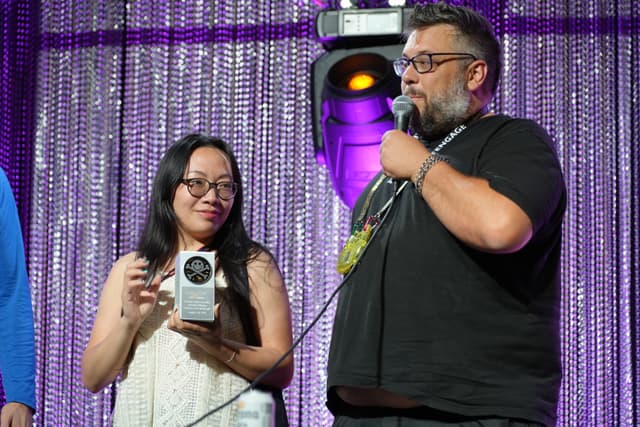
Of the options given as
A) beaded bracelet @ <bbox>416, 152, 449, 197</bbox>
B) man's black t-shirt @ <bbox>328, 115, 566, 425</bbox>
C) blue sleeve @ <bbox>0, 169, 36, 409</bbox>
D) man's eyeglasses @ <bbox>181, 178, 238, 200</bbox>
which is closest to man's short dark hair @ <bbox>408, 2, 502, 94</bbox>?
man's black t-shirt @ <bbox>328, 115, 566, 425</bbox>

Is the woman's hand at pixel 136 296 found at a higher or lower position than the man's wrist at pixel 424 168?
lower

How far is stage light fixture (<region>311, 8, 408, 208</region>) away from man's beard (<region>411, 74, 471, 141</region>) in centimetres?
101

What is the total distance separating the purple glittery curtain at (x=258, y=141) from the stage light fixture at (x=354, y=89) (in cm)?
48

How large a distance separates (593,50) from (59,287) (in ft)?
7.75

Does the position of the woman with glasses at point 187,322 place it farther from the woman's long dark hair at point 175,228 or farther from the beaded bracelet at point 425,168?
the beaded bracelet at point 425,168

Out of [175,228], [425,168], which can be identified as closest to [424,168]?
[425,168]

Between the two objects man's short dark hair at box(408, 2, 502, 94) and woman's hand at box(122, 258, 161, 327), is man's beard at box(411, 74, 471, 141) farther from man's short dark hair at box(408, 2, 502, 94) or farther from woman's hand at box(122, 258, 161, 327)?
woman's hand at box(122, 258, 161, 327)

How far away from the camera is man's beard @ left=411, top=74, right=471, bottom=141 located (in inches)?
78.0

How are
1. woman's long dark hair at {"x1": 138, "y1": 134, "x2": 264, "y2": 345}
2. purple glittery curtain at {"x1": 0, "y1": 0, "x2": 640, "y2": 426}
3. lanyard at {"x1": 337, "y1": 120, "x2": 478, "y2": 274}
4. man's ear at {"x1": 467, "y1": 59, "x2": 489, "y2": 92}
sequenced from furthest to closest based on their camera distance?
purple glittery curtain at {"x1": 0, "y1": 0, "x2": 640, "y2": 426} < woman's long dark hair at {"x1": 138, "y1": 134, "x2": 264, "y2": 345} < man's ear at {"x1": 467, "y1": 59, "x2": 489, "y2": 92} < lanyard at {"x1": 337, "y1": 120, "x2": 478, "y2": 274}

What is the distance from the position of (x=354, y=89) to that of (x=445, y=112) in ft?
3.68

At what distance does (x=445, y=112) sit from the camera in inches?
78.0

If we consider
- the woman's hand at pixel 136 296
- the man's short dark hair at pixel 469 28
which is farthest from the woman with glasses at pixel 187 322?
the man's short dark hair at pixel 469 28

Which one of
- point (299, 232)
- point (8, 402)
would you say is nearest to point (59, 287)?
point (299, 232)

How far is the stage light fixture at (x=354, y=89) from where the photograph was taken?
9.94ft
